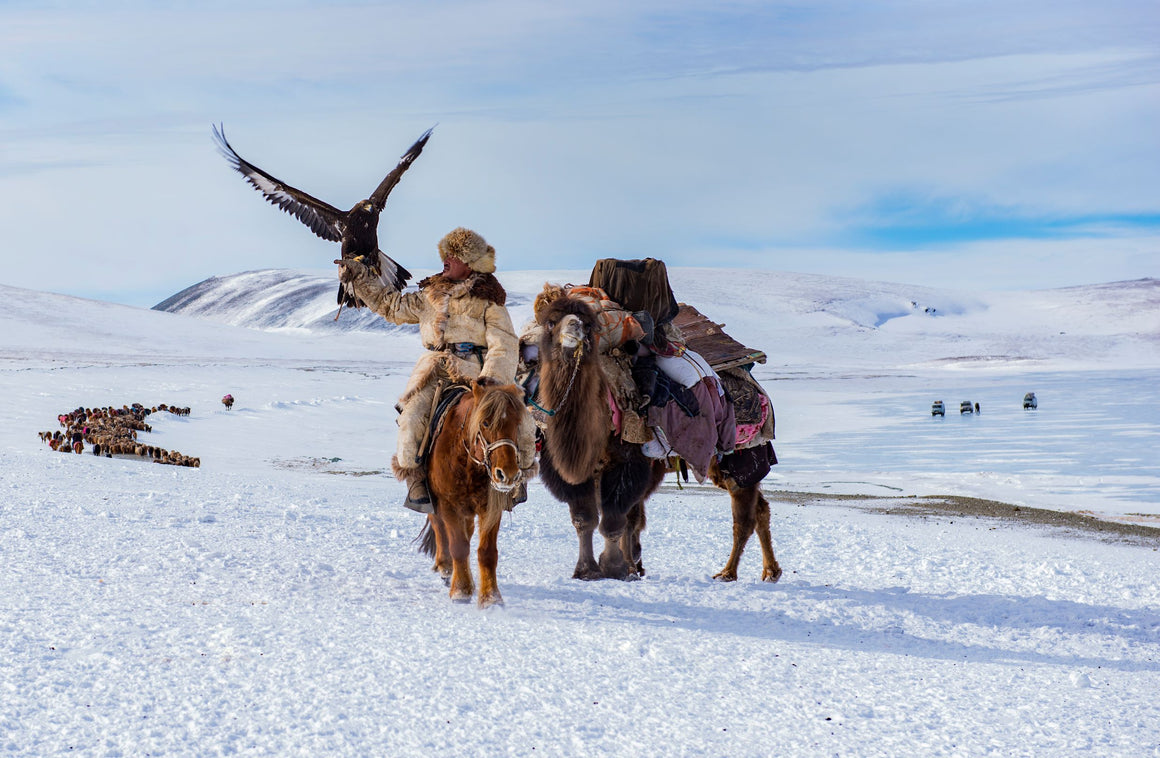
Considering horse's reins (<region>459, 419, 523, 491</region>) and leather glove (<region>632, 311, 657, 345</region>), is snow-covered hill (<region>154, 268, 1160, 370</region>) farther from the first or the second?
horse's reins (<region>459, 419, 523, 491</region>)

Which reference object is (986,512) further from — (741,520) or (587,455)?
(587,455)

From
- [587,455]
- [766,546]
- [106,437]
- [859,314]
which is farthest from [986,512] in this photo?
[859,314]

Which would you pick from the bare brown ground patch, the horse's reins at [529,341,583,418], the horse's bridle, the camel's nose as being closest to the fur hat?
the camel's nose

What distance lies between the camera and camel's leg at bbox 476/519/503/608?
17.6 feet

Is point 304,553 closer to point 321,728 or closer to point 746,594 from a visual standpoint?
point 746,594

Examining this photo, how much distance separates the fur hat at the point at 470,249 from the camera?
597 cm

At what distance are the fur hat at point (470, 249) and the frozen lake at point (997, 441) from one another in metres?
10.2

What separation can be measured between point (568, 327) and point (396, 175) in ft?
4.43

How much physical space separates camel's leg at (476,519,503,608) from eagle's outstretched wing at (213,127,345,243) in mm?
1950

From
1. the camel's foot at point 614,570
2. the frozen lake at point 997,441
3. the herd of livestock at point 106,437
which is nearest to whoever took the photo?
the camel's foot at point 614,570

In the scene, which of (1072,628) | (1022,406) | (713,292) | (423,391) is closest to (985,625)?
(1072,628)

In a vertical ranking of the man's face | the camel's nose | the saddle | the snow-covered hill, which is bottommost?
the saddle

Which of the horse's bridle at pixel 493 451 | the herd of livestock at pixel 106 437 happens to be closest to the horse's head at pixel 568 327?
the horse's bridle at pixel 493 451

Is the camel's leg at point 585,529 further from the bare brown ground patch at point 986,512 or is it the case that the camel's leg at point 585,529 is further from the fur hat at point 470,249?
the bare brown ground patch at point 986,512
